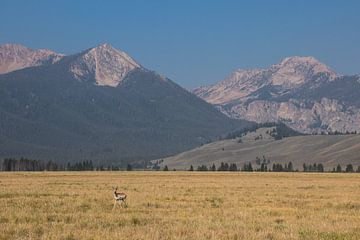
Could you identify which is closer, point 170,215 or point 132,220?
point 132,220

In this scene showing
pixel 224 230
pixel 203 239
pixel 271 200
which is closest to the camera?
pixel 203 239

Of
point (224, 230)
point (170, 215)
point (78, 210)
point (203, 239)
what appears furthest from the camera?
point (78, 210)

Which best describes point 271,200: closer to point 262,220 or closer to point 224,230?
point 262,220

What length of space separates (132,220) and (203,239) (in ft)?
20.1

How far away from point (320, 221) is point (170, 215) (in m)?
7.01

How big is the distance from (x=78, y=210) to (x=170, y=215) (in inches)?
200

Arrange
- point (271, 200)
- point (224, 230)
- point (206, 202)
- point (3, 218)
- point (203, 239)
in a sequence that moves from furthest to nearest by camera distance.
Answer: point (271, 200), point (206, 202), point (3, 218), point (224, 230), point (203, 239)

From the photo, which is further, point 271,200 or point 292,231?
point 271,200

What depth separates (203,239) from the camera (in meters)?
20.0

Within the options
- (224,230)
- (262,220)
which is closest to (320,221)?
(262,220)

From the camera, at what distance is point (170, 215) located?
91.7 feet

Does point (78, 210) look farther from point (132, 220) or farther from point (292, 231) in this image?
point (292, 231)

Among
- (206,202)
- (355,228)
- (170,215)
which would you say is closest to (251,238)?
(355,228)

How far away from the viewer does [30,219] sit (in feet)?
82.6
